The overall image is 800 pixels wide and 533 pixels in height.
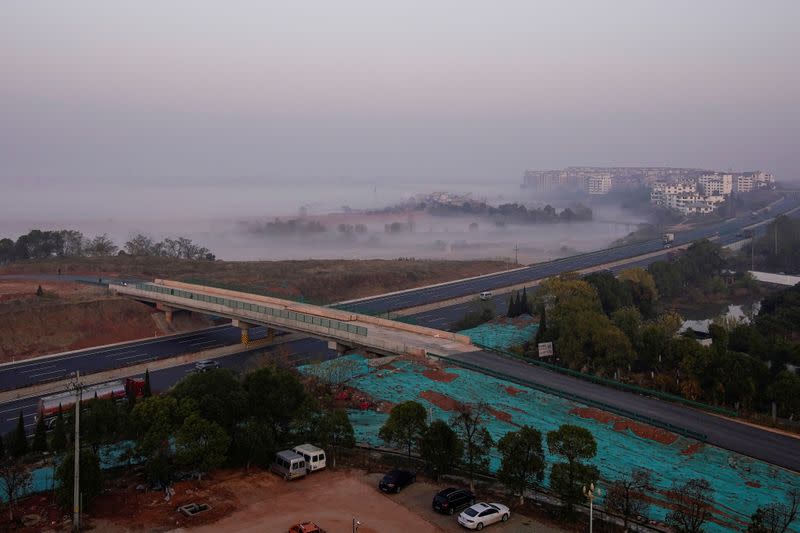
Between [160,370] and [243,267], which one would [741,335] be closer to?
[160,370]

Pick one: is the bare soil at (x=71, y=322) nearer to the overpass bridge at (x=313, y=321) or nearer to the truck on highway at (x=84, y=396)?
the overpass bridge at (x=313, y=321)

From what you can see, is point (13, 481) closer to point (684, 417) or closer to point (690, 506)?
point (690, 506)

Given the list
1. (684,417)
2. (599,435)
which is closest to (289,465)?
(599,435)

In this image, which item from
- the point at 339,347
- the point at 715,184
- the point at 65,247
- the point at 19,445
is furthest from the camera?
the point at 715,184

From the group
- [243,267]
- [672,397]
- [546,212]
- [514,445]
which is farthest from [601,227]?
[514,445]

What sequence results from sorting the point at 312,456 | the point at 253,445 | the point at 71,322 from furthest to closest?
the point at 71,322 → the point at 312,456 → the point at 253,445

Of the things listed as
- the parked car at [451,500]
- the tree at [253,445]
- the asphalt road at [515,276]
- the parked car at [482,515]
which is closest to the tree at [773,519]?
the parked car at [482,515]

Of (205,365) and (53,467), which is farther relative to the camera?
(205,365)
